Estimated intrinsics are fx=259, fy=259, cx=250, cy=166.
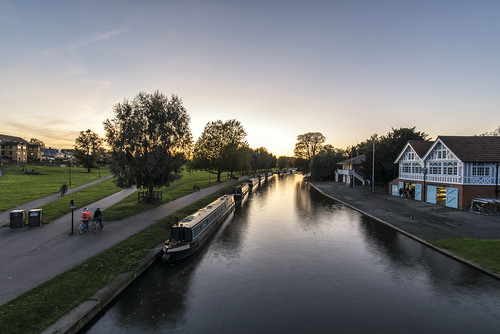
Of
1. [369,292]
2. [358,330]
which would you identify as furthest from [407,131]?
[358,330]

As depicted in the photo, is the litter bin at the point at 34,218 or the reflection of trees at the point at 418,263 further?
the litter bin at the point at 34,218

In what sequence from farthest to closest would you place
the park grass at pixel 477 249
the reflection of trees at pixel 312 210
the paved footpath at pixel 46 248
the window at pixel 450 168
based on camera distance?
the window at pixel 450 168 < the reflection of trees at pixel 312 210 < the park grass at pixel 477 249 < the paved footpath at pixel 46 248

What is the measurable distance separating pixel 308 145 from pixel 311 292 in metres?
107

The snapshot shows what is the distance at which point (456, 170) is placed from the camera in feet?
96.9

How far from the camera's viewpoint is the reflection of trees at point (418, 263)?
42.9 feet

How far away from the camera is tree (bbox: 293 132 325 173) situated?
11525cm

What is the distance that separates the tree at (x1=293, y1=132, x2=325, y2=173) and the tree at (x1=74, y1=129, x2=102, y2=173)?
7899 centimetres

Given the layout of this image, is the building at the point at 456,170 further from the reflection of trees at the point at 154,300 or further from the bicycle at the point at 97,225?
the bicycle at the point at 97,225

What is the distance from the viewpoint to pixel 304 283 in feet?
43.7

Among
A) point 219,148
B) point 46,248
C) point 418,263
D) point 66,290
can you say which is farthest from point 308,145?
point 66,290

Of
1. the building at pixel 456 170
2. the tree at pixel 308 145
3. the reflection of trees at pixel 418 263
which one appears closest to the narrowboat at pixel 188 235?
the reflection of trees at pixel 418 263

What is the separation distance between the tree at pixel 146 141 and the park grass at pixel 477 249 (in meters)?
26.2

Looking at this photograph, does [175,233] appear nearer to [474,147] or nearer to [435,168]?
[435,168]

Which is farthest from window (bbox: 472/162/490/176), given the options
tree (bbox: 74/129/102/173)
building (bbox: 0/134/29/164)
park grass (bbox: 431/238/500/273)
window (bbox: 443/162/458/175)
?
building (bbox: 0/134/29/164)
